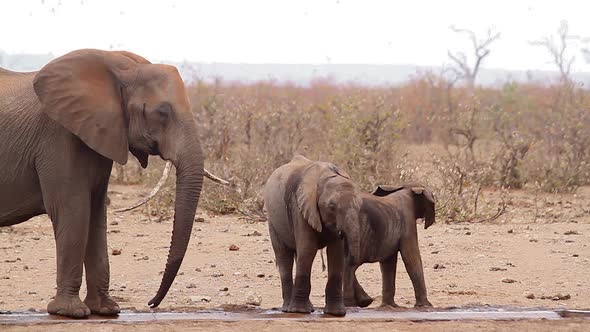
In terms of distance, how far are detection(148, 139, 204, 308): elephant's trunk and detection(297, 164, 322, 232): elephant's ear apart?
76 centimetres

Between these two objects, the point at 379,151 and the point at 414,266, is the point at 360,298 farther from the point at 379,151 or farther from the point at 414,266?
the point at 379,151

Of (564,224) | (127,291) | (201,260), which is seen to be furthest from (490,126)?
(127,291)

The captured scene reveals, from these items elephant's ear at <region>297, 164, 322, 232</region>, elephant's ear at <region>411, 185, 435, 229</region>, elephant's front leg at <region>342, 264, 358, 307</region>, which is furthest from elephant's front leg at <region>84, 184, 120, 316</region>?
elephant's ear at <region>411, 185, 435, 229</region>

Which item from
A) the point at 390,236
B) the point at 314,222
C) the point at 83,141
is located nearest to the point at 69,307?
the point at 83,141

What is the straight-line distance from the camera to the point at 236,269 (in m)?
10.4

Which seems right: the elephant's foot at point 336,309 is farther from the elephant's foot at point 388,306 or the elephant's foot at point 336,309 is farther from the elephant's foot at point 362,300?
the elephant's foot at point 362,300

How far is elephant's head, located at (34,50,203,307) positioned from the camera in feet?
23.1

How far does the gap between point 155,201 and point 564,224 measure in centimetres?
453

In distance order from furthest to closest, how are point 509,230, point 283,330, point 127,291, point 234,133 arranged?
point 234,133
point 509,230
point 127,291
point 283,330

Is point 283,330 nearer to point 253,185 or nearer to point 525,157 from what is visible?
point 253,185

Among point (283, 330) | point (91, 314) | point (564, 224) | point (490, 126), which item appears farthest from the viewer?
point (490, 126)

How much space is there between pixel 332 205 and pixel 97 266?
61.7 inches

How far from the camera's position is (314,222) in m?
7.40

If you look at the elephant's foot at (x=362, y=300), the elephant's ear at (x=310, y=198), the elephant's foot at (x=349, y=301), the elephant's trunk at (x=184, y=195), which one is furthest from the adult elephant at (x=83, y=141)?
the elephant's foot at (x=362, y=300)
